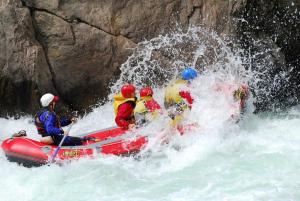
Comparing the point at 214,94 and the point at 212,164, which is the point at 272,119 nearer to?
the point at 214,94

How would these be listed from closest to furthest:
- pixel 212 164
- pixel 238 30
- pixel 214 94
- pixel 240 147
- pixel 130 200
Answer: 1. pixel 130 200
2. pixel 212 164
3. pixel 240 147
4. pixel 214 94
5. pixel 238 30

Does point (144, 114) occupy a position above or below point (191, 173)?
above

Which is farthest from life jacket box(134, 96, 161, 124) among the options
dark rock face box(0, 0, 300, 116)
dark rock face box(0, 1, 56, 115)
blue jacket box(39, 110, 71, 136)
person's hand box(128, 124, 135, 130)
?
dark rock face box(0, 1, 56, 115)

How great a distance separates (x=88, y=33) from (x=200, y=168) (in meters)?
4.42

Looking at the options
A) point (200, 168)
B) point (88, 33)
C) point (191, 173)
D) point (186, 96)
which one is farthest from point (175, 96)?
point (88, 33)

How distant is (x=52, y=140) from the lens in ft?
28.1

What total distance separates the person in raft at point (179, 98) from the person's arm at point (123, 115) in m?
0.67

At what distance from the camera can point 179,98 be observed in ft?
28.9

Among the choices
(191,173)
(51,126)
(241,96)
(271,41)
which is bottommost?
(191,173)

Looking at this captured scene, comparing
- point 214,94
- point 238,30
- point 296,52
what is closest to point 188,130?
point 214,94

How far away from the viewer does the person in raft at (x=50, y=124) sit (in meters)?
8.34

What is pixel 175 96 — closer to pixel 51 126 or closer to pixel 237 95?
pixel 237 95

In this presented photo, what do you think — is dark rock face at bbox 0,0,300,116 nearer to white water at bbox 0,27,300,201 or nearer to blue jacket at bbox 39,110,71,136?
white water at bbox 0,27,300,201

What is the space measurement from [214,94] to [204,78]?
1.36ft
